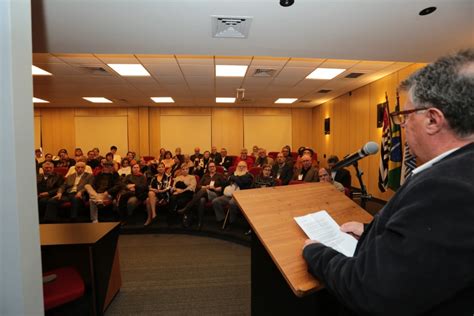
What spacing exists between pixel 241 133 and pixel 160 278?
8.23 meters

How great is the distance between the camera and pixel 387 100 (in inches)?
217

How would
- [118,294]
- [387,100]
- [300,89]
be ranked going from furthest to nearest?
[300,89], [387,100], [118,294]

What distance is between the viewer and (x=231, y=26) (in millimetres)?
2811

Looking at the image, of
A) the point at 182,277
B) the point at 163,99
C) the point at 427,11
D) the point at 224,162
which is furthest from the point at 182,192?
the point at 163,99

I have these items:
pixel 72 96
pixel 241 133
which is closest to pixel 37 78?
pixel 72 96

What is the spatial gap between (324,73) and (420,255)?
5.60 metres

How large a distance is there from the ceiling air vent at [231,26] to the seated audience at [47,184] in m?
4.43

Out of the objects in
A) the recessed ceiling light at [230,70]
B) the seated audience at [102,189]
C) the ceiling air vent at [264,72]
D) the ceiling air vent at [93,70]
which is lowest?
the seated audience at [102,189]

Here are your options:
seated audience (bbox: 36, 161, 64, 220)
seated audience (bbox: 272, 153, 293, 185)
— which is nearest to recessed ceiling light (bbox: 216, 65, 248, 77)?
seated audience (bbox: 272, 153, 293, 185)

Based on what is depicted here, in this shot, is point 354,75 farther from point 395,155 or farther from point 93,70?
point 93,70

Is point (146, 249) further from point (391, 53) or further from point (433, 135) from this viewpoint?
point (391, 53)

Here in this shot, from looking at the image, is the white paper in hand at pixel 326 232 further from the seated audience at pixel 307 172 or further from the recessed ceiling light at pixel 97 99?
the recessed ceiling light at pixel 97 99

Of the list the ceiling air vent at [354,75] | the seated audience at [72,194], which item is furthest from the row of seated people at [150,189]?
the ceiling air vent at [354,75]

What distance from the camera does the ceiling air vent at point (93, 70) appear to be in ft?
16.6
